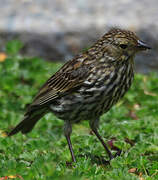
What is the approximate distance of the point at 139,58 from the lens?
28.9 feet

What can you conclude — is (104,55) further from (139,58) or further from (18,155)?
(139,58)

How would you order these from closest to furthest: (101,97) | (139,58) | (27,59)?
1. (101,97)
2. (27,59)
3. (139,58)

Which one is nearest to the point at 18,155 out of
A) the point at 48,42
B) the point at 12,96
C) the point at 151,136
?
the point at 151,136

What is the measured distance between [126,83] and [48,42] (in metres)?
3.60

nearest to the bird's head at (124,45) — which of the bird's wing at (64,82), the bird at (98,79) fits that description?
the bird at (98,79)

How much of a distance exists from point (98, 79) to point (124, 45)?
1.48 feet

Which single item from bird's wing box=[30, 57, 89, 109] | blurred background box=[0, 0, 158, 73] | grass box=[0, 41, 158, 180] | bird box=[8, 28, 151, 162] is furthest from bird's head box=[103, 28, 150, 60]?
blurred background box=[0, 0, 158, 73]

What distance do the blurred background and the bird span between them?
10.2 ft

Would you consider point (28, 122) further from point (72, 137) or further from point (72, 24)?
point (72, 24)

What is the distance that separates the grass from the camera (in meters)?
4.80

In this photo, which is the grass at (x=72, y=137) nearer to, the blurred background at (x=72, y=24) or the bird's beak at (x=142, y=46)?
the blurred background at (x=72, y=24)

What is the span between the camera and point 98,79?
5.33m

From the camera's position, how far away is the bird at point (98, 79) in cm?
534

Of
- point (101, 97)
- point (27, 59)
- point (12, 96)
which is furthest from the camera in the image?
point (27, 59)
